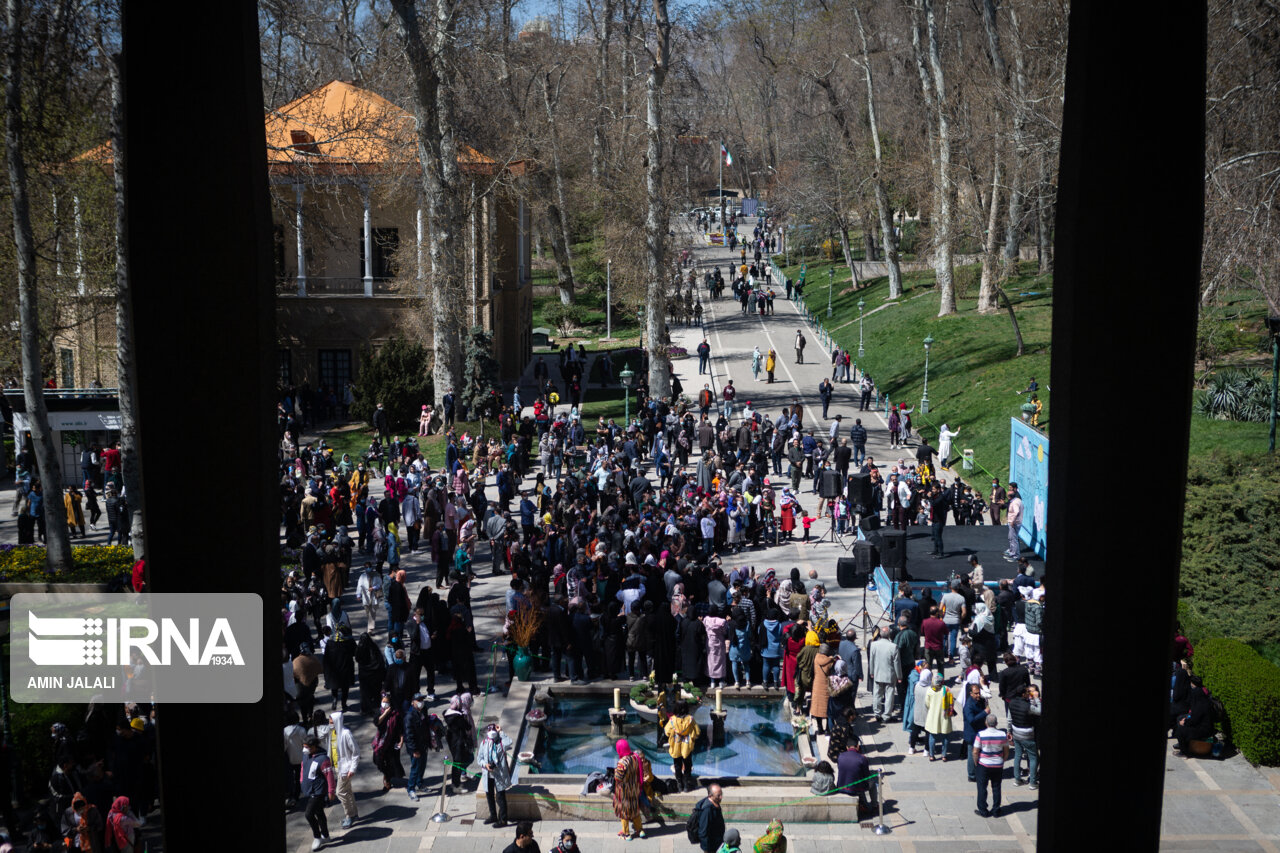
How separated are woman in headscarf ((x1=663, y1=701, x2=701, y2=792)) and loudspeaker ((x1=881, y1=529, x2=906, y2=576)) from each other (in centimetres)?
744

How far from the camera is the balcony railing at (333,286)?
132 ft

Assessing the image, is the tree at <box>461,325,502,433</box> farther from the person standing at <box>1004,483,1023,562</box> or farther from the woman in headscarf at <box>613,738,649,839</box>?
the woman in headscarf at <box>613,738,649,839</box>

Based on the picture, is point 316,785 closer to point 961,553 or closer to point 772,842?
point 772,842

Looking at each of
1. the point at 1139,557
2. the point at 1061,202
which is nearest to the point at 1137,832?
the point at 1139,557

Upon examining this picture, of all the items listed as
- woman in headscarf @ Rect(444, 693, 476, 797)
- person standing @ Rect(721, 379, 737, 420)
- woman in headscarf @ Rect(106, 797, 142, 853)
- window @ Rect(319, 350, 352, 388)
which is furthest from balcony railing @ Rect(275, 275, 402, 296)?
woman in headscarf @ Rect(106, 797, 142, 853)

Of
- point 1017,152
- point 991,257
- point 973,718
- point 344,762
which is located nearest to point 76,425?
point 344,762

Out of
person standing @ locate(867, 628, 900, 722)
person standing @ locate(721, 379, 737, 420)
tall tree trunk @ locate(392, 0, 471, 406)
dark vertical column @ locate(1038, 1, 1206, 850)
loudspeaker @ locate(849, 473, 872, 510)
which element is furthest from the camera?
person standing @ locate(721, 379, 737, 420)

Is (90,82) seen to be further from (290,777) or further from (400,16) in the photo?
(290,777)

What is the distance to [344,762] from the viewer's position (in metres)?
12.6

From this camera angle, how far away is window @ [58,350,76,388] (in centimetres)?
3882

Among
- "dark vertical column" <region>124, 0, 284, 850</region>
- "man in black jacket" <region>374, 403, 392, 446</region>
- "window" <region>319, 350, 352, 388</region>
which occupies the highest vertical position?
"dark vertical column" <region>124, 0, 284, 850</region>

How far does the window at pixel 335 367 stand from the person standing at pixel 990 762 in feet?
103

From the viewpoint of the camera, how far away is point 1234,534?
55.1ft

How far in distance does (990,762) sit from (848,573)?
26.1ft
